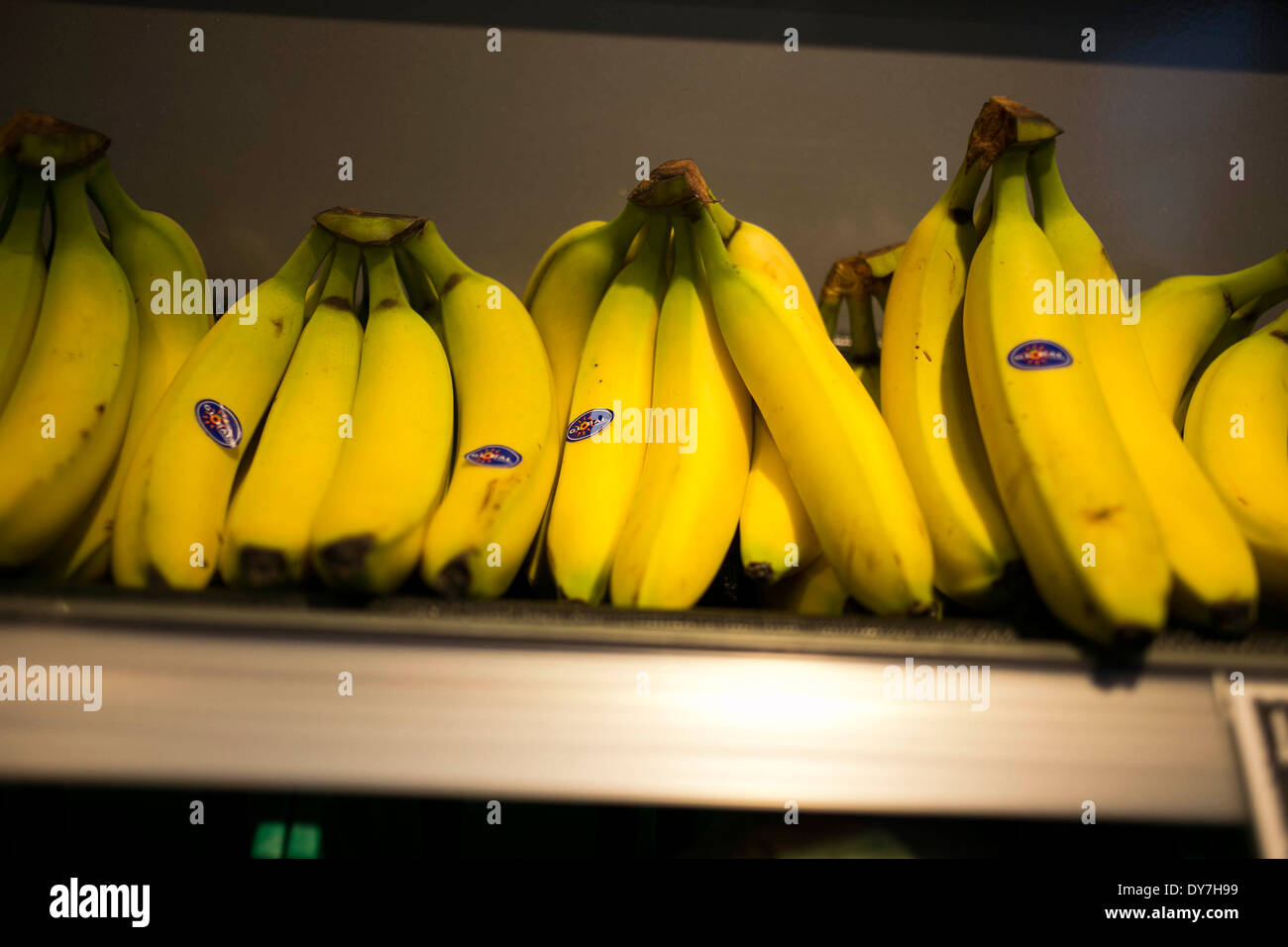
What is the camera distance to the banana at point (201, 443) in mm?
658

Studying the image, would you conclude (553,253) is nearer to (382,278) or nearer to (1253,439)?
(382,278)

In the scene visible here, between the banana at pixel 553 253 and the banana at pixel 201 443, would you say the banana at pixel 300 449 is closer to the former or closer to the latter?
the banana at pixel 201 443

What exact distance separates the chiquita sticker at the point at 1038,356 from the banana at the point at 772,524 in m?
0.24

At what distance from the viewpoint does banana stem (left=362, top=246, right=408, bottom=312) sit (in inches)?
34.4

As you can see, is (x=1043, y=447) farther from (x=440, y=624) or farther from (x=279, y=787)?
(x=279, y=787)

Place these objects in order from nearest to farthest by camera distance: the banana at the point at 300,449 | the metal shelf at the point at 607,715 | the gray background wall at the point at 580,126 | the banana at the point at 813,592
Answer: the metal shelf at the point at 607,715
the banana at the point at 300,449
the banana at the point at 813,592
the gray background wall at the point at 580,126

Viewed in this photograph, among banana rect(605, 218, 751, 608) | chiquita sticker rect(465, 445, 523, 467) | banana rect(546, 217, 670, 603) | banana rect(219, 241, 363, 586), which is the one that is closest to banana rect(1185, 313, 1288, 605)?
banana rect(605, 218, 751, 608)

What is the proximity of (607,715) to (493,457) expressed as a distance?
11.5 inches

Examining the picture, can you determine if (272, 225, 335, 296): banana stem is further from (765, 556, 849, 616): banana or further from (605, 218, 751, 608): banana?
(765, 556, 849, 616): banana

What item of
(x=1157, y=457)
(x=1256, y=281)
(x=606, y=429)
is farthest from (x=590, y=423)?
(x=1256, y=281)

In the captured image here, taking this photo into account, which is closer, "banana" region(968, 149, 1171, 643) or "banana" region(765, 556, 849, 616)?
"banana" region(968, 149, 1171, 643)

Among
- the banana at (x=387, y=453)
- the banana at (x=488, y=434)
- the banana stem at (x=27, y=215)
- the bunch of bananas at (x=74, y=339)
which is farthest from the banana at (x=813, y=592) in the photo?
the banana stem at (x=27, y=215)

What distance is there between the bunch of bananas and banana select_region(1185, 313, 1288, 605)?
1144mm

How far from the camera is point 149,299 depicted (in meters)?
0.88
